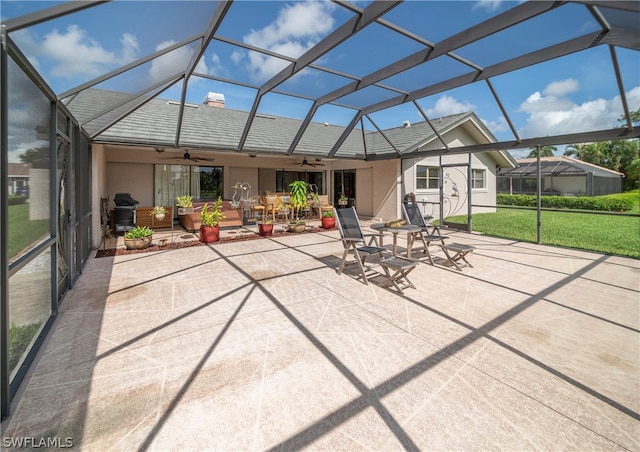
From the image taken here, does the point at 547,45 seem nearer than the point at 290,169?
Yes

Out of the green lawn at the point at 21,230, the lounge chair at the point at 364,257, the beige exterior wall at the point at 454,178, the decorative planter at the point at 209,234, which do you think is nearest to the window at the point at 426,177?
the beige exterior wall at the point at 454,178

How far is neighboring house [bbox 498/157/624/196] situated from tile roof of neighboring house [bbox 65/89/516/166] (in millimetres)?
9863

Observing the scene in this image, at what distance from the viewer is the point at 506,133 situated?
846 centimetres

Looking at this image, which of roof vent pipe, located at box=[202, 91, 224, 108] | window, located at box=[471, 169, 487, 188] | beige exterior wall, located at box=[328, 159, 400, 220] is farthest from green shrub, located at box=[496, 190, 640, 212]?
roof vent pipe, located at box=[202, 91, 224, 108]

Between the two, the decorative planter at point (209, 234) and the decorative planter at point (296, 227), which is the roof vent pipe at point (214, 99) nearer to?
the decorative planter at point (296, 227)

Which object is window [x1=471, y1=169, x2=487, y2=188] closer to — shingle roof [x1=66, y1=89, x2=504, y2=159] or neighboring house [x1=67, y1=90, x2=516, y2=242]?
neighboring house [x1=67, y1=90, x2=516, y2=242]

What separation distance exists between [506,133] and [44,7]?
9618mm

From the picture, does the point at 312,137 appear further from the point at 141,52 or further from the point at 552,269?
the point at 552,269

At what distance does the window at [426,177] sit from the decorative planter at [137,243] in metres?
10.8

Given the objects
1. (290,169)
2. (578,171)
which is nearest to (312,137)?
(290,169)

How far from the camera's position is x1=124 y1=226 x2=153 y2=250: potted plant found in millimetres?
7508

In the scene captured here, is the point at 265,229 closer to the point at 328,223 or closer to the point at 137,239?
the point at 328,223

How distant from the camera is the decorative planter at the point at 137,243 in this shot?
24.6 ft

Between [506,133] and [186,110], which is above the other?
[186,110]
